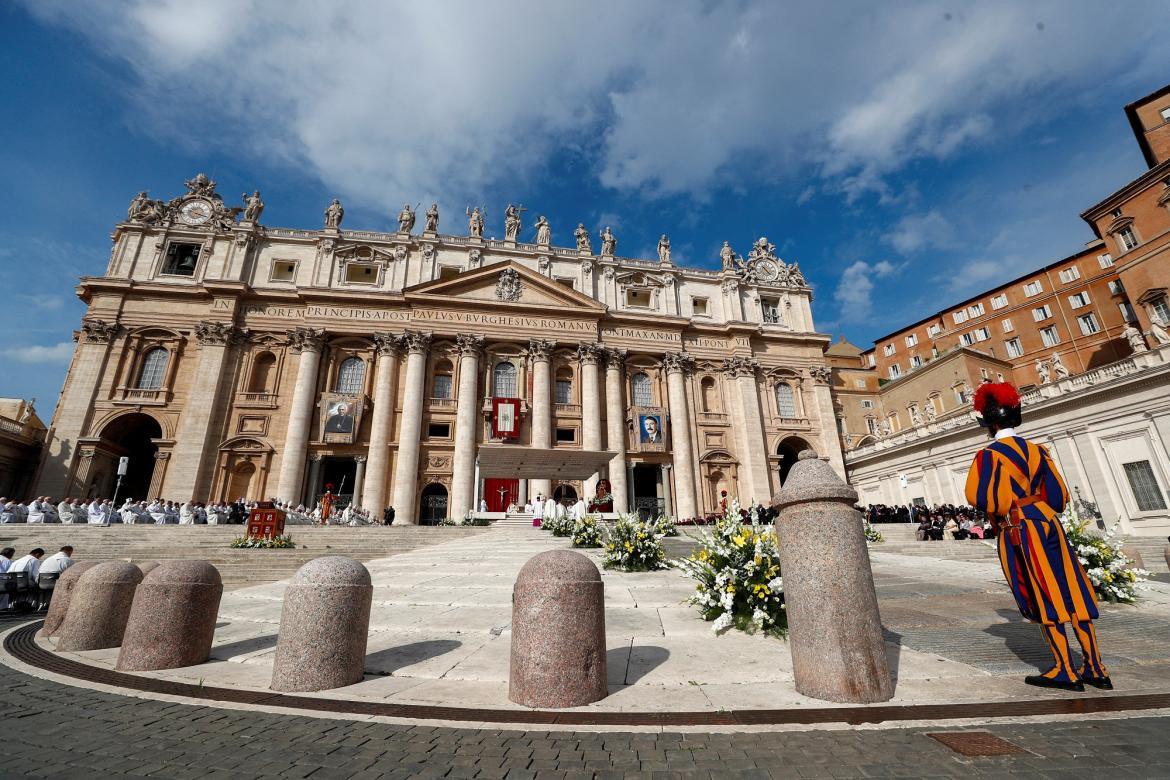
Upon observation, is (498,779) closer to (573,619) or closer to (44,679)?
(573,619)

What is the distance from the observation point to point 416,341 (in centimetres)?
3269

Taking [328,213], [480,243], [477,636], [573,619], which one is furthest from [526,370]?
[573,619]

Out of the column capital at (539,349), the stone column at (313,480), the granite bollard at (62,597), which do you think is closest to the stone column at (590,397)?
the column capital at (539,349)

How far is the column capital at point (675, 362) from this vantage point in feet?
120

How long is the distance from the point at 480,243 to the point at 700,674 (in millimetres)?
36512

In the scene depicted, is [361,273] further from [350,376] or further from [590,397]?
[590,397]

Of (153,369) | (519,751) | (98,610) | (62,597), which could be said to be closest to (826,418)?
(519,751)

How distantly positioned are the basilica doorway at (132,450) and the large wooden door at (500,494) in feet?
53.7

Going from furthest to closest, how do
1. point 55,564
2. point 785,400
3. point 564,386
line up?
point 785,400
point 564,386
point 55,564

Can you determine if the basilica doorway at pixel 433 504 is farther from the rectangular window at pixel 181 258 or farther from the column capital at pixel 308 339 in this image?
the rectangular window at pixel 181 258

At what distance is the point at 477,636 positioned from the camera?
689 cm

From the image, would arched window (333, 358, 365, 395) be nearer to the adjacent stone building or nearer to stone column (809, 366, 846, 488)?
the adjacent stone building

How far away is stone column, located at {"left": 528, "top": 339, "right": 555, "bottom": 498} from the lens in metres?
31.7

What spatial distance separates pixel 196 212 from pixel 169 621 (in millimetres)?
40668
